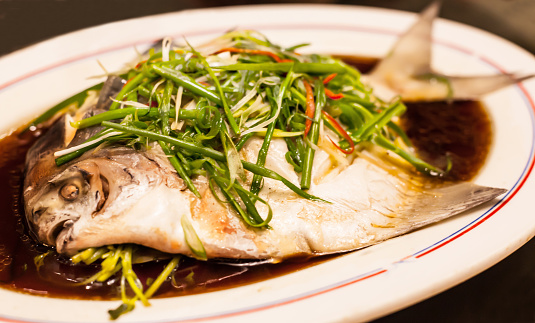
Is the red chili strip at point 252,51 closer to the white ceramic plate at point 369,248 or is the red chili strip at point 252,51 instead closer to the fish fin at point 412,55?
the white ceramic plate at point 369,248

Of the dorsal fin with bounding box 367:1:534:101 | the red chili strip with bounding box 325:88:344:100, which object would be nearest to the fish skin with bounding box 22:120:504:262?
the red chili strip with bounding box 325:88:344:100

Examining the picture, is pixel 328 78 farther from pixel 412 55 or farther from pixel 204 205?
pixel 412 55

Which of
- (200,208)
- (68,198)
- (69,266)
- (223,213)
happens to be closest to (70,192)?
(68,198)

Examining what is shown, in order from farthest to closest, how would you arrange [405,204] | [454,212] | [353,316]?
[405,204], [454,212], [353,316]

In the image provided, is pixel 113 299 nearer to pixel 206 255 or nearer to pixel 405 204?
pixel 206 255

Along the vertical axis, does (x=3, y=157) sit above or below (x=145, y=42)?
below

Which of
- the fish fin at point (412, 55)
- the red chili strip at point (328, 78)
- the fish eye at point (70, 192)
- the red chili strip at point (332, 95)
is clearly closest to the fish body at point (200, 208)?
the fish eye at point (70, 192)

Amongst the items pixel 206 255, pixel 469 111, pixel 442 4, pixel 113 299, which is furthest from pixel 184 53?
pixel 442 4

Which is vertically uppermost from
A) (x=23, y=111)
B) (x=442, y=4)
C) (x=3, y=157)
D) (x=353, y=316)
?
(x=442, y=4)
